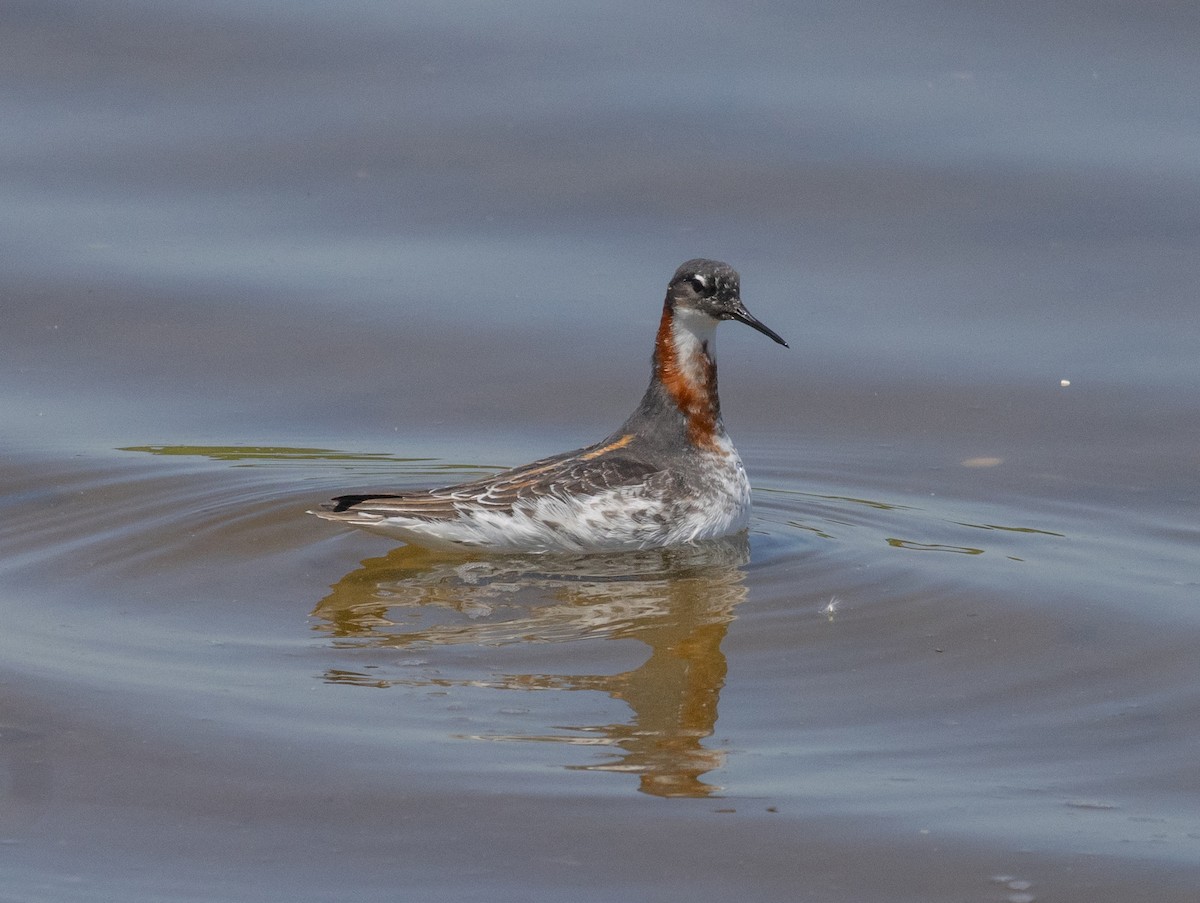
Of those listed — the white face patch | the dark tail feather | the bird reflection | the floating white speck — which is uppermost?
the white face patch

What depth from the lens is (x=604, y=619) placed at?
355 inches

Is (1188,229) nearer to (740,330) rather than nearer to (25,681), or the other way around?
(740,330)

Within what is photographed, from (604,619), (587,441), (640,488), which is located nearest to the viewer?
(604,619)

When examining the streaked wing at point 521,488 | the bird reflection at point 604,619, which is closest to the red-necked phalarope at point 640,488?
the streaked wing at point 521,488

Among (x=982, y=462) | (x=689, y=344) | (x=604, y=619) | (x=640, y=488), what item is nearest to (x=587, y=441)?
(x=689, y=344)

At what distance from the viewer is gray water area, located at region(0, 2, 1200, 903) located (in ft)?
22.3

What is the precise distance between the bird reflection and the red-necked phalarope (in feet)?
0.49

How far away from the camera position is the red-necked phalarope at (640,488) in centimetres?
985

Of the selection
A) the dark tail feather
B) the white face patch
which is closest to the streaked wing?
the dark tail feather

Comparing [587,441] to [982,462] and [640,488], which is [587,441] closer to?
[640,488]

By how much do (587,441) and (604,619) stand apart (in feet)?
10.1

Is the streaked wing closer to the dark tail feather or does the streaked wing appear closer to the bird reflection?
the dark tail feather

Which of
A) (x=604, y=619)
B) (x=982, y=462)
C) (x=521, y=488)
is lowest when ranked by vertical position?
(x=604, y=619)

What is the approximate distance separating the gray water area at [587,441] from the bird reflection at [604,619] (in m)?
0.03
